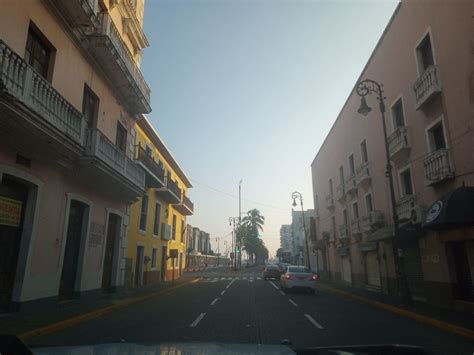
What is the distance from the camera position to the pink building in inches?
460

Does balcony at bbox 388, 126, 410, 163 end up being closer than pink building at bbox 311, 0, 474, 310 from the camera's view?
No

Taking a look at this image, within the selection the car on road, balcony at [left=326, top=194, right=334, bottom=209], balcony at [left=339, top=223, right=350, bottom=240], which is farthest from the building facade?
balcony at [left=326, top=194, right=334, bottom=209]

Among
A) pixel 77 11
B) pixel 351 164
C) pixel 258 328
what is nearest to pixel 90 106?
pixel 77 11

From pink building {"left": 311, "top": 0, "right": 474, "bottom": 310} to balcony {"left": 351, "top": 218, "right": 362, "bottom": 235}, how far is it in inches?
2.9

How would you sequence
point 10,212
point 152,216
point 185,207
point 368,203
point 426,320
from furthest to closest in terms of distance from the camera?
point 185,207 < point 152,216 < point 368,203 < point 426,320 < point 10,212

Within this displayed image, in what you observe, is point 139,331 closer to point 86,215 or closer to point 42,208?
point 42,208

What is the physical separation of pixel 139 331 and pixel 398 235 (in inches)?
420

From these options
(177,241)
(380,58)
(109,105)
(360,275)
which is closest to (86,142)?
(109,105)

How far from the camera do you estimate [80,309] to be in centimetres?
1153

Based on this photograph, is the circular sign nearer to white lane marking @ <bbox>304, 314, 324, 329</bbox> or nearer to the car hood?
white lane marking @ <bbox>304, 314, 324, 329</bbox>

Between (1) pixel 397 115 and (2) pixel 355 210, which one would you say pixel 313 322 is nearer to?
(1) pixel 397 115

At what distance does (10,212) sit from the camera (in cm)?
1004

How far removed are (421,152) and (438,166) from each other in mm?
2070

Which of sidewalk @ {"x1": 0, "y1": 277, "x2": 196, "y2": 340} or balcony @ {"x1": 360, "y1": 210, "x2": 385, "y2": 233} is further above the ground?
balcony @ {"x1": 360, "y1": 210, "x2": 385, "y2": 233}
